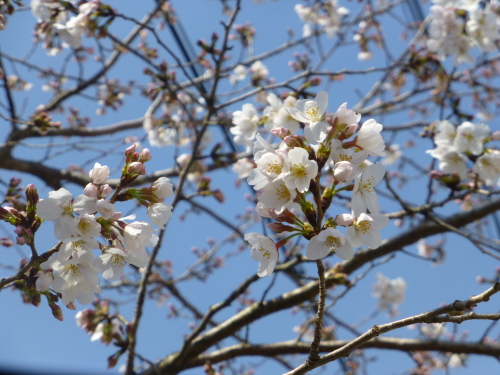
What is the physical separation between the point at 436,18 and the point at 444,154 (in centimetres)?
117

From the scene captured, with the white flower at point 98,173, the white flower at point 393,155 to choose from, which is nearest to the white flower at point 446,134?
the white flower at point 98,173

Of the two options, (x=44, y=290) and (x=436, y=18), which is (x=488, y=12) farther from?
(x=44, y=290)

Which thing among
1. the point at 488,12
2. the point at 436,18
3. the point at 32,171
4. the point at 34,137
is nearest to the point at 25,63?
the point at 34,137

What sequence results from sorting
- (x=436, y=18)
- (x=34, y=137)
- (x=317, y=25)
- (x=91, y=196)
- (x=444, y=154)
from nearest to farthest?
(x=91, y=196) < (x=444, y=154) < (x=436, y=18) < (x=34, y=137) < (x=317, y=25)

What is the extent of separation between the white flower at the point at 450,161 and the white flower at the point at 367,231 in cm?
175

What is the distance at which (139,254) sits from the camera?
3.93 feet

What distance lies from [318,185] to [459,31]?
2700 millimetres

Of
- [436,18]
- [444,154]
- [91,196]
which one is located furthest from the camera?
[436,18]

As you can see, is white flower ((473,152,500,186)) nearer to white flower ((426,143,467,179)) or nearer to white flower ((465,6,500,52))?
white flower ((426,143,467,179))

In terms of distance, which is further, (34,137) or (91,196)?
(34,137)

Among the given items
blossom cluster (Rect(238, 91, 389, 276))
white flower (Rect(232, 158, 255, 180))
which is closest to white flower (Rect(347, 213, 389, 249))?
blossom cluster (Rect(238, 91, 389, 276))

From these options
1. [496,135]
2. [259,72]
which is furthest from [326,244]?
[259,72]

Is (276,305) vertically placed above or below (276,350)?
above

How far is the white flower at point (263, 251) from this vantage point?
1140mm
